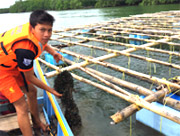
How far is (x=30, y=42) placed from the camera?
2.06 m

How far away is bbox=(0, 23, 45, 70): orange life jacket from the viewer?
2055 mm

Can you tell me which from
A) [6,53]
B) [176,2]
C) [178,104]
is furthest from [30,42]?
[176,2]

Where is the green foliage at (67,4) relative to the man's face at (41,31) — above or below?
above

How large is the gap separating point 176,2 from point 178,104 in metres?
40.2

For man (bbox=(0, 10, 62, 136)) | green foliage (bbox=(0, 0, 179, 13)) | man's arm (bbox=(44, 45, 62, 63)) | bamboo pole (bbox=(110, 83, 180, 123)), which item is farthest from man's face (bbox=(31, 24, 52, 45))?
green foliage (bbox=(0, 0, 179, 13))

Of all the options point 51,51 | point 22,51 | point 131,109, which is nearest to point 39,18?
point 22,51

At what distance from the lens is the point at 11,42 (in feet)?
6.81

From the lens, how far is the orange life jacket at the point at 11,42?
205cm

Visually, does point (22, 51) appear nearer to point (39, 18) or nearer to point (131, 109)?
point (39, 18)

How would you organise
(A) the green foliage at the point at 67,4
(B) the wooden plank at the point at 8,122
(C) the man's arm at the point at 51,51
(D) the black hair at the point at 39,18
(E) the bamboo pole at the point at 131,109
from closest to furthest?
(D) the black hair at the point at 39,18
(E) the bamboo pole at the point at 131,109
(B) the wooden plank at the point at 8,122
(C) the man's arm at the point at 51,51
(A) the green foliage at the point at 67,4

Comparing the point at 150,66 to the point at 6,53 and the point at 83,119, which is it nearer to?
the point at 83,119

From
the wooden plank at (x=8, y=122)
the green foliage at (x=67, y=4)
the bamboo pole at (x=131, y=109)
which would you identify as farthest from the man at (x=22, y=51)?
the green foliage at (x=67, y=4)

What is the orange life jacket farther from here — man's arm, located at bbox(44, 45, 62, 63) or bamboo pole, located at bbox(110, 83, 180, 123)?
bamboo pole, located at bbox(110, 83, 180, 123)

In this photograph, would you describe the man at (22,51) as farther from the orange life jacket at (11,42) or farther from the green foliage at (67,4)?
the green foliage at (67,4)
